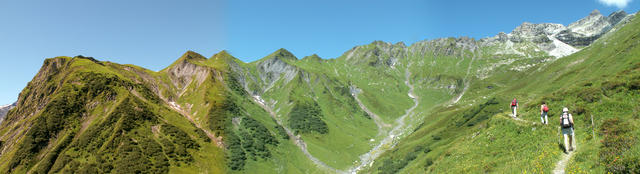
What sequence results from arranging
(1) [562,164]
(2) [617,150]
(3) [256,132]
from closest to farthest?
(2) [617,150] → (1) [562,164] → (3) [256,132]

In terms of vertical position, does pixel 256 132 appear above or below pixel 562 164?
above

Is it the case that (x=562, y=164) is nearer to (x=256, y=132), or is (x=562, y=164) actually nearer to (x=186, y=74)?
(x=256, y=132)

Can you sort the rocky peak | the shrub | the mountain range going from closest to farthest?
the shrub < the mountain range < the rocky peak

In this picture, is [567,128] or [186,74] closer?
[567,128]

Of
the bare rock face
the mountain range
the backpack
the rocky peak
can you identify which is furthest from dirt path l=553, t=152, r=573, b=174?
the rocky peak

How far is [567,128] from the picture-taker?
22.6 m

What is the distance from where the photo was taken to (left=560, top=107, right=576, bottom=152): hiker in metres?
21.7

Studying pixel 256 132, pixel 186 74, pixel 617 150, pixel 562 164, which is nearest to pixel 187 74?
pixel 186 74

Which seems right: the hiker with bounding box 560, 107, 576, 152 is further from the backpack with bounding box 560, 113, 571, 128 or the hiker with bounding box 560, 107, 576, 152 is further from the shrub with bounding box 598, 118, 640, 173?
the shrub with bounding box 598, 118, 640, 173

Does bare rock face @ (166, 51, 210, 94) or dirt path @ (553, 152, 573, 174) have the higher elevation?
bare rock face @ (166, 51, 210, 94)

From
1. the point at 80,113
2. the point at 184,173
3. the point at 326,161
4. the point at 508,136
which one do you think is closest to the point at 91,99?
the point at 80,113

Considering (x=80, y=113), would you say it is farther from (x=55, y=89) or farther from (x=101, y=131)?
(x=55, y=89)

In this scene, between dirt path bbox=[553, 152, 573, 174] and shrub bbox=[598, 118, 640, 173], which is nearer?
shrub bbox=[598, 118, 640, 173]


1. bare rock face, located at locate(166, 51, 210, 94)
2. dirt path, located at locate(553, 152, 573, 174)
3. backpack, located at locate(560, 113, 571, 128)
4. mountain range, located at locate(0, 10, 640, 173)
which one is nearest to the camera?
dirt path, located at locate(553, 152, 573, 174)
